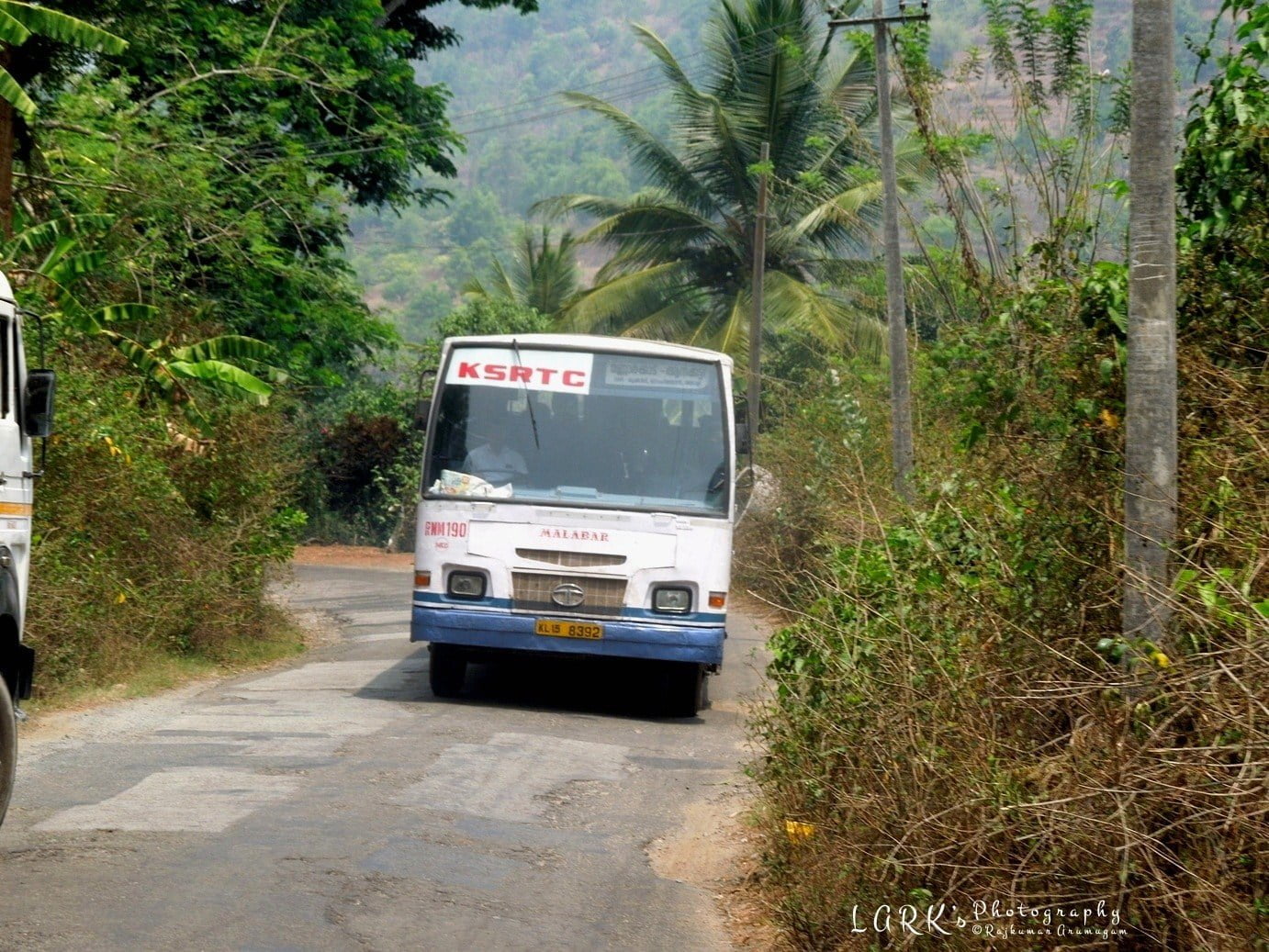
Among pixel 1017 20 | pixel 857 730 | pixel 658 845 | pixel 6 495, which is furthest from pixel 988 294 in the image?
pixel 6 495

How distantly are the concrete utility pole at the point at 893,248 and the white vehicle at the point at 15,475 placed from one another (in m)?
12.2

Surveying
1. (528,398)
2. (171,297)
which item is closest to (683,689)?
(528,398)

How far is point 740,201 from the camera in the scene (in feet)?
110

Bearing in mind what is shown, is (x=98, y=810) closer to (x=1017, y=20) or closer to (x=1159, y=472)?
(x=1159, y=472)

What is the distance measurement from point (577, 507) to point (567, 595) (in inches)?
26.9

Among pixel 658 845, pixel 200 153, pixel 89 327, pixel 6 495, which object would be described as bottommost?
pixel 658 845

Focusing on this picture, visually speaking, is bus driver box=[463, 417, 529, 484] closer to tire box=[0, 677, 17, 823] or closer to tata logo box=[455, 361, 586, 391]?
tata logo box=[455, 361, 586, 391]

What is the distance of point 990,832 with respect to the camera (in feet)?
16.4

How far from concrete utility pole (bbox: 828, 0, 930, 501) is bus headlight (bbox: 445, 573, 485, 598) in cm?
777

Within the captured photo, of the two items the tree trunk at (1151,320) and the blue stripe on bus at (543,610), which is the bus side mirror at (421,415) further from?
the tree trunk at (1151,320)

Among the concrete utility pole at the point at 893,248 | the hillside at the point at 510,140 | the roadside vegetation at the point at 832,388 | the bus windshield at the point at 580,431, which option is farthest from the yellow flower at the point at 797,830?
the hillside at the point at 510,140

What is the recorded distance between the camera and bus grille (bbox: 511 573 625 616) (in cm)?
1209

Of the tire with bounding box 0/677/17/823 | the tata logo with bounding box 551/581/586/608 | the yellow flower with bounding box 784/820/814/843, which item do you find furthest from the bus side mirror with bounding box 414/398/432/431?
the yellow flower with bounding box 784/820/814/843

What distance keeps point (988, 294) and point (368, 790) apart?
6996 millimetres
